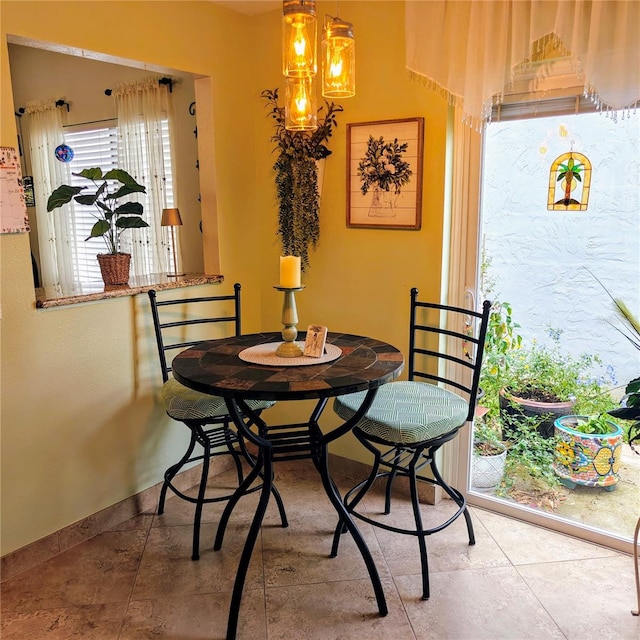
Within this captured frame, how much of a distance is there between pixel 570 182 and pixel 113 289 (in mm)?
2061

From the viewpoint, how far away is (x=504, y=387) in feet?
8.77

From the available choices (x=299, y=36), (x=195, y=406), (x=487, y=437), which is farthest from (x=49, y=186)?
(x=487, y=437)

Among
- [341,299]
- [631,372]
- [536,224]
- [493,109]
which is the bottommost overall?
[631,372]

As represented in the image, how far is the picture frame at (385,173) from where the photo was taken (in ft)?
8.55

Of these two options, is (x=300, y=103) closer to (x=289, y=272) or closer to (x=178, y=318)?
(x=289, y=272)

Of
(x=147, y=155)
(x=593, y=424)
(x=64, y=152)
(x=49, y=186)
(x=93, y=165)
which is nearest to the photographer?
(x=593, y=424)

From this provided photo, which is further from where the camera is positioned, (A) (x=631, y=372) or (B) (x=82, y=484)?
(B) (x=82, y=484)

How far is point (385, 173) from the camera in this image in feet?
8.88

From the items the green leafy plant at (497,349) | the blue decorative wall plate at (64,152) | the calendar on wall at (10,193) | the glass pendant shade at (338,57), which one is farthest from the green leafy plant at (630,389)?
the blue decorative wall plate at (64,152)

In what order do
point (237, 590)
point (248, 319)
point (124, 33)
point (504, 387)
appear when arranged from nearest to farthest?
point (237, 590)
point (124, 33)
point (504, 387)
point (248, 319)

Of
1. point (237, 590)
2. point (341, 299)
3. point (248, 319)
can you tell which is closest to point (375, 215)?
point (341, 299)

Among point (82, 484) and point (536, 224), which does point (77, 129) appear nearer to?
point (82, 484)

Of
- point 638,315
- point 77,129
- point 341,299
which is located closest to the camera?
point 638,315

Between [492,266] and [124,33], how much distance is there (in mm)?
1946
